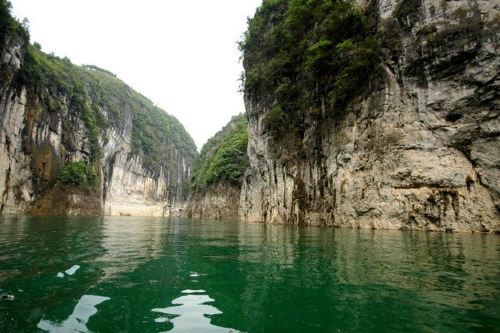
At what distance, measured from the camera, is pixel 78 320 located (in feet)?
10.2

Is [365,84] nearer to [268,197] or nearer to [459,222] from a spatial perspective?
[459,222]

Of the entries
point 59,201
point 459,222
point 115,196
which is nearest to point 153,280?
point 459,222

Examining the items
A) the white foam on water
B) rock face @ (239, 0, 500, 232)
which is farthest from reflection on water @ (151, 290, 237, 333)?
rock face @ (239, 0, 500, 232)

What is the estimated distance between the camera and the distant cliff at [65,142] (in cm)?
3516

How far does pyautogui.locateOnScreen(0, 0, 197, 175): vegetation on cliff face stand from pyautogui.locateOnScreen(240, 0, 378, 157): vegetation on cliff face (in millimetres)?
24424

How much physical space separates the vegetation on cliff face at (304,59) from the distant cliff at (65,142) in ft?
80.2

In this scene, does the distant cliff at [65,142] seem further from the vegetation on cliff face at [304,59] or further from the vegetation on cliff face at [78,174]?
the vegetation on cliff face at [304,59]

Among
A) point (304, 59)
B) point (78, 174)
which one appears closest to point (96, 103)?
point (78, 174)

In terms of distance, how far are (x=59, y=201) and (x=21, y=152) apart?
27.8ft

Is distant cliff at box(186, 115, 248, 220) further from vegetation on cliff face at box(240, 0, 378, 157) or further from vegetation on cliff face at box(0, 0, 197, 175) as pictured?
vegetation on cliff face at box(0, 0, 197, 175)

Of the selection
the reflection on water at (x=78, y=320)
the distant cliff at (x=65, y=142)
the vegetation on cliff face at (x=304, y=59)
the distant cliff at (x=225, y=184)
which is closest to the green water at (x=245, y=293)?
the reflection on water at (x=78, y=320)

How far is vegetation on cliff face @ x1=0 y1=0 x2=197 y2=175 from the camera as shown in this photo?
38.2 m

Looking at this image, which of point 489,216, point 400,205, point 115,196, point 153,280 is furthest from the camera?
point 115,196

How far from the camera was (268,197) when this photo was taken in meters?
28.4
